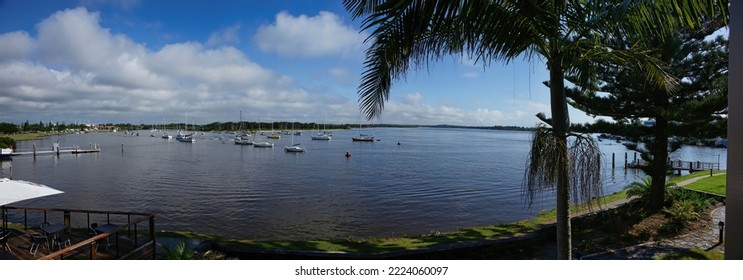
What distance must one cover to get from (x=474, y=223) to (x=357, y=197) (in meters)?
6.44

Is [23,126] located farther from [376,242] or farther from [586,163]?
[586,163]

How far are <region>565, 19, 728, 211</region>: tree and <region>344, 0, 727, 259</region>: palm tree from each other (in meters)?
3.22

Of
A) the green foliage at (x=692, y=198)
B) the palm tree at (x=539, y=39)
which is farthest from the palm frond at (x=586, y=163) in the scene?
the green foliage at (x=692, y=198)

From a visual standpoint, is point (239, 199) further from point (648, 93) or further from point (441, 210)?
point (648, 93)

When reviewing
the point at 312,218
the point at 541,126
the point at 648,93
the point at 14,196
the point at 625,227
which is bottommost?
the point at 312,218

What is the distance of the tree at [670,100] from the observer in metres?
6.03

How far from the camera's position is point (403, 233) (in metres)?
10.9

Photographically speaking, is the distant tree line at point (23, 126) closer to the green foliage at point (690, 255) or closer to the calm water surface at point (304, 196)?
the calm water surface at point (304, 196)

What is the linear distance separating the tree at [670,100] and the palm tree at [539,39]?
322 cm

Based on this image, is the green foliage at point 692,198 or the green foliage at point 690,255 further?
the green foliage at point 692,198

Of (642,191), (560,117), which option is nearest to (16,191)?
(560,117)

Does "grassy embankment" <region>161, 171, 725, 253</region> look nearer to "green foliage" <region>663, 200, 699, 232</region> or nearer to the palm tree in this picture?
"green foliage" <region>663, 200, 699, 232</region>

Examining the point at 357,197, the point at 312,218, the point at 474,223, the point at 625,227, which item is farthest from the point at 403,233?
the point at 357,197
